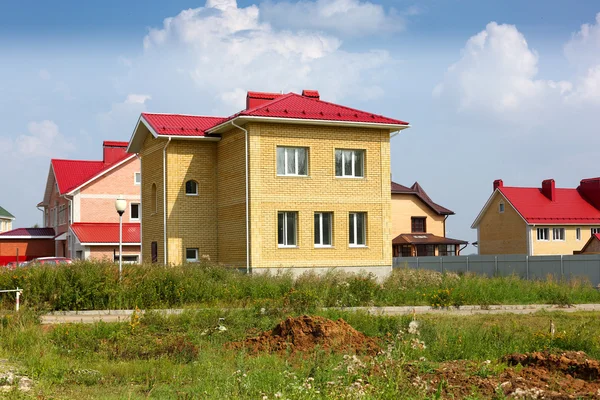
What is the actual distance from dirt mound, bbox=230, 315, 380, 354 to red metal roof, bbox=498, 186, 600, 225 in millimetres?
46886

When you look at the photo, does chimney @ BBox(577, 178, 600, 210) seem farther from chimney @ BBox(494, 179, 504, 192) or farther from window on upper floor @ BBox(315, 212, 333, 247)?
window on upper floor @ BBox(315, 212, 333, 247)

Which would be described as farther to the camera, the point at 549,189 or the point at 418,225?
the point at 418,225

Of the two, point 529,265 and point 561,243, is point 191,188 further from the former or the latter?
point 561,243

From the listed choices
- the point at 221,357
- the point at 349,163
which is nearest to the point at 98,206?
the point at 349,163

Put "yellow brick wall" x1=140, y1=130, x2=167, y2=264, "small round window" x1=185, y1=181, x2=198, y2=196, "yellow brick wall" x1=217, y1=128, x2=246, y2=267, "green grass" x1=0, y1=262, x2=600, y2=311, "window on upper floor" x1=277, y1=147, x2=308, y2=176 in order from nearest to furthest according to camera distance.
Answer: "green grass" x1=0, y1=262, x2=600, y2=311
"yellow brick wall" x1=217, y1=128, x2=246, y2=267
"window on upper floor" x1=277, y1=147, x2=308, y2=176
"small round window" x1=185, y1=181, x2=198, y2=196
"yellow brick wall" x1=140, y1=130, x2=167, y2=264

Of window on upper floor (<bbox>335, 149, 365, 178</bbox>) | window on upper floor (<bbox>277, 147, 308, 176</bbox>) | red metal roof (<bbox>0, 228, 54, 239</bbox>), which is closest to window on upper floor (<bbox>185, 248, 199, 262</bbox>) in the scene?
window on upper floor (<bbox>277, 147, 308, 176</bbox>)

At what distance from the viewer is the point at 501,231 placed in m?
60.7

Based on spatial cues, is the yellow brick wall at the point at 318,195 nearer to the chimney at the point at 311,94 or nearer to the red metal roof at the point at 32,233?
the chimney at the point at 311,94

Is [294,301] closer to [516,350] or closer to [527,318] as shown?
[527,318]

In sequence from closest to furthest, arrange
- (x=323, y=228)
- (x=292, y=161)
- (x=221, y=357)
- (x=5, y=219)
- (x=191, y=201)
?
(x=221, y=357), (x=292, y=161), (x=323, y=228), (x=191, y=201), (x=5, y=219)

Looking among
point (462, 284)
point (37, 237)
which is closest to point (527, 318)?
point (462, 284)

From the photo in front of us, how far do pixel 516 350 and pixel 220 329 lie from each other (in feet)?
17.9

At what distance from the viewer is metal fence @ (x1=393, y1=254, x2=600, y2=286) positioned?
3506 centimetres

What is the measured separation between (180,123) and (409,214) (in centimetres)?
3734
